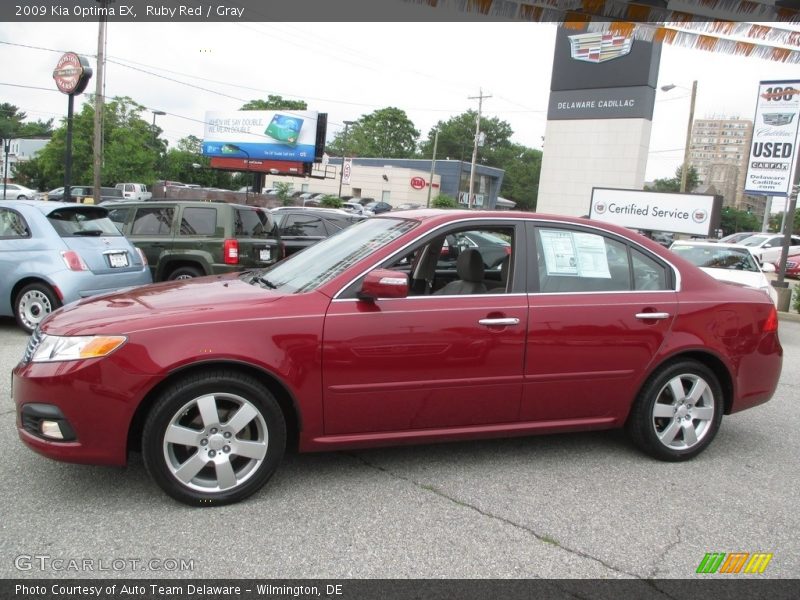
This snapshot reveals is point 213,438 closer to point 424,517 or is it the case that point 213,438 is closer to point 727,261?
point 424,517

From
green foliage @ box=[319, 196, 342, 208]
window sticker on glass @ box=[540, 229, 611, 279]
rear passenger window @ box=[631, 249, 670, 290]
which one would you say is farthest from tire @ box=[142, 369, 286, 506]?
green foliage @ box=[319, 196, 342, 208]

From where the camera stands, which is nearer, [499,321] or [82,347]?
[82,347]

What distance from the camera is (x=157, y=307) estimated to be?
3.41 m

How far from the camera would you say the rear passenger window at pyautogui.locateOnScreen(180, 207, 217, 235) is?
956cm

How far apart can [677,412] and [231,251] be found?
22.5 ft

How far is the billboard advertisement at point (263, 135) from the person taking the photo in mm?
47969

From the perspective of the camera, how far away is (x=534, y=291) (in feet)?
12.7

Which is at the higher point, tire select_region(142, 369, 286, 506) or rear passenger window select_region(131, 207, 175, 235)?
rear passenger window select_region(131, 207, 175, 235)

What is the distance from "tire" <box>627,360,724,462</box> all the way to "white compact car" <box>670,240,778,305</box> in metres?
6.75

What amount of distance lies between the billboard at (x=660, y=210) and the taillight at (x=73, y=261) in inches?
599

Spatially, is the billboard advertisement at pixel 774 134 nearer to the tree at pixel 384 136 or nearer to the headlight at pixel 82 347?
the headlight at pixel 82 347

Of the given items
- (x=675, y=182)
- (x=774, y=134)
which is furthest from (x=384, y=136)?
(x=774, y=134)

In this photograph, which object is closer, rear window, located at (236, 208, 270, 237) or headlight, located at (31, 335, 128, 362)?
headlight, located at (31, 335, 128, 362)

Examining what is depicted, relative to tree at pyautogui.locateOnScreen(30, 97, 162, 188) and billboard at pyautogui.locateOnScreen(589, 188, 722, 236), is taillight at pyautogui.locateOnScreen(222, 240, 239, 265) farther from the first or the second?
tree at pyautogui.locateOnScreen(30, 97, 162, 188)
